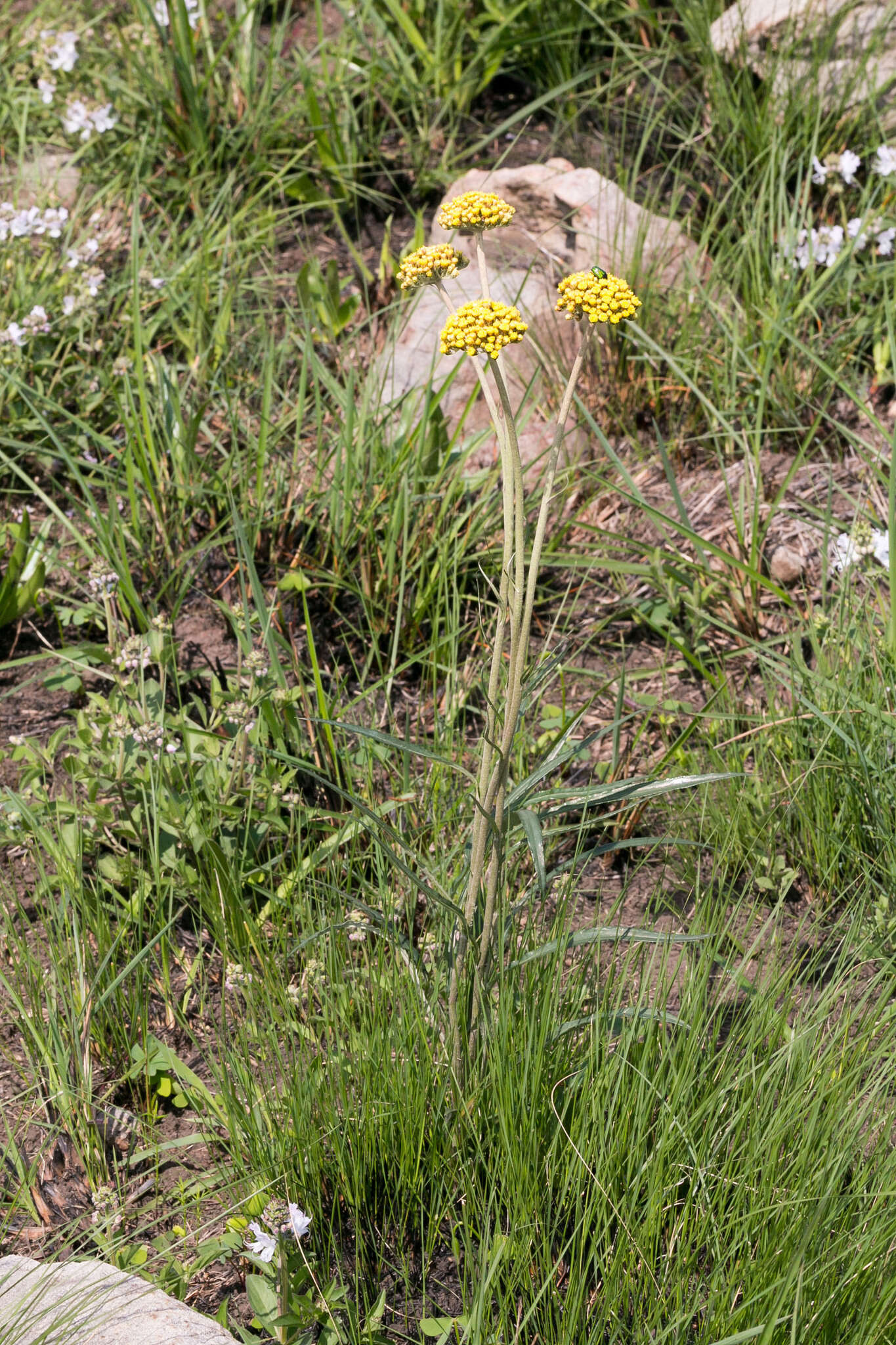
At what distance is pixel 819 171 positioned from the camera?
3.19m

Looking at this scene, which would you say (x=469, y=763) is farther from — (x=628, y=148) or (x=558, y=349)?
(x=628, y=148)

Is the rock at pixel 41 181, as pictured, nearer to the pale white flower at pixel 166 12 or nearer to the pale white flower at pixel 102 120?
the pale white flower at pixel 102 120

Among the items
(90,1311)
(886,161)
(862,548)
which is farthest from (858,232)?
(90,1311)

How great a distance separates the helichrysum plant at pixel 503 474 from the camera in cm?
125

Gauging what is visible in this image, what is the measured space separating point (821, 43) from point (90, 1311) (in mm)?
3573

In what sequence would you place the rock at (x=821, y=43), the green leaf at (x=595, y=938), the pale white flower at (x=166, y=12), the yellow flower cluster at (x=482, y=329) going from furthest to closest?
the pale white flower at (x=166, y=12), the rock at (x=821, y=43), the green leaf at (x=595, y=938), the yellow flower cluster at (x=482, y=329)

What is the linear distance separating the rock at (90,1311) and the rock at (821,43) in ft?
10.9

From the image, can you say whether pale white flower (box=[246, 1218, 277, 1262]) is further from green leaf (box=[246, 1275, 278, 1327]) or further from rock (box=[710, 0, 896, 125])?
rock (box=[710, 0, 896, 125])

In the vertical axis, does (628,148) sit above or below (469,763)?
above

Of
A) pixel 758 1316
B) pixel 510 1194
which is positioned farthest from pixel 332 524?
pixel 758 1316

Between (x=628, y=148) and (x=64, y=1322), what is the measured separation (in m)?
3.53

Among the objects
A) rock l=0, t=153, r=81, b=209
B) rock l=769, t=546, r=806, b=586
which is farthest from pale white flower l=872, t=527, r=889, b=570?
rock l=0, t=153, r=81, b=209

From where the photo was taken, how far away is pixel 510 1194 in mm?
1421

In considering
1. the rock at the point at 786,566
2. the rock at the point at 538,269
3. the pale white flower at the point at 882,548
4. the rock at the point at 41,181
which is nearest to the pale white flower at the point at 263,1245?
the pale white flower at the point at 882,548
